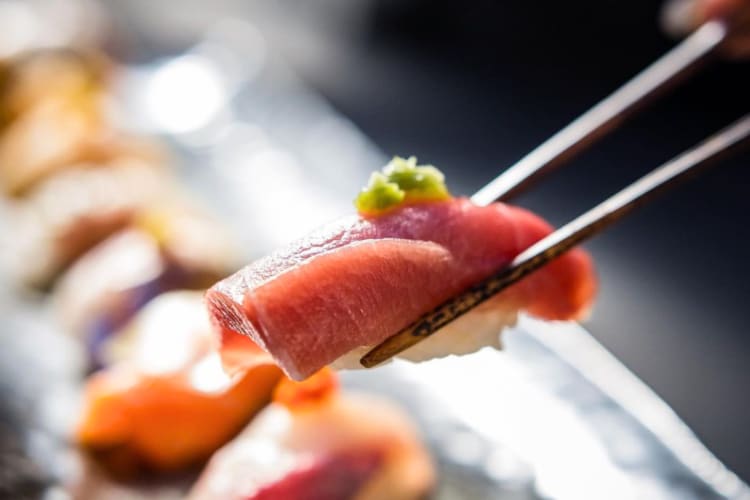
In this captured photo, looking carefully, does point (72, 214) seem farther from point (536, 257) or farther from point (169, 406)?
point (536, 257)

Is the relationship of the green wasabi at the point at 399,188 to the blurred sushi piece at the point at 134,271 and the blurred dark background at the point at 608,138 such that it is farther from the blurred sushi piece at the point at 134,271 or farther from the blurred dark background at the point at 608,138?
the blurred dark background at the point at 608,138

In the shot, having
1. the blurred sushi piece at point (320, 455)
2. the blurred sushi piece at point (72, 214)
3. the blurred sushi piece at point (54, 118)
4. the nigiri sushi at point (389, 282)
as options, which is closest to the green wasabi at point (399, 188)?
the nigiri sushi at point (389, 282)

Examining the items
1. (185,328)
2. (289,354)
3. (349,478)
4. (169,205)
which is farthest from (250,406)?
(169,205)

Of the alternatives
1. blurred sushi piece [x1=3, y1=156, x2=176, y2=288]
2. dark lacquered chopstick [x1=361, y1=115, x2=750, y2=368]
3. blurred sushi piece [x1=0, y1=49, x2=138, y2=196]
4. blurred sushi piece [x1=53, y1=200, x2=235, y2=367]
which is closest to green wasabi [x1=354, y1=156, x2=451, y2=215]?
dark lacquered chopstick [x1=361, y1=115, x2=750, y2=368]

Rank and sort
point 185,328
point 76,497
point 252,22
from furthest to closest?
point 252,22, point 185,328, point 76,497

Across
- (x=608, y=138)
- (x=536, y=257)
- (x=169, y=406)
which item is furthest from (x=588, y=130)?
(x=608, y=138)

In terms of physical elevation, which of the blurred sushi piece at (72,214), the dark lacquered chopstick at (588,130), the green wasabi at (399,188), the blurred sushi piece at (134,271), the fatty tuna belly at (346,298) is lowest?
the fatty tuna belly at (346,298)

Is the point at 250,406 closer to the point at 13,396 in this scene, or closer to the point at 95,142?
the point at 13,396
